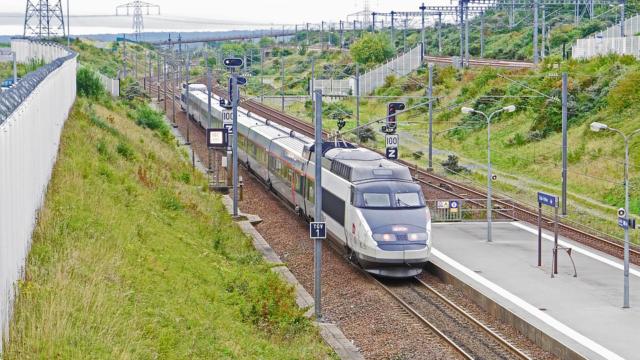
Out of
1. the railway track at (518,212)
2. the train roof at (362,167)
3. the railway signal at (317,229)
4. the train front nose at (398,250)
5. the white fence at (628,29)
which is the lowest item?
the railway track at (518,212)

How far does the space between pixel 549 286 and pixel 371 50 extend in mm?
81575

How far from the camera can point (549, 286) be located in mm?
24625

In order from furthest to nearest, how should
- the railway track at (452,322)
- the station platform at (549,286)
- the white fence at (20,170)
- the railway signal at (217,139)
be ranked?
the railway signal at (217,139)
the station platform at (549,286)
the railway track at (452,322)
the white fence at (20,170)

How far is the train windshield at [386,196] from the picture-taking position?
2597cm

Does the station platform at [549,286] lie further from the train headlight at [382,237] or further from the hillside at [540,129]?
the hillside at [540,129]

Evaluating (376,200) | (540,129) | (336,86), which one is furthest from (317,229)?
(336,86)

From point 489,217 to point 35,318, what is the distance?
21177 mm

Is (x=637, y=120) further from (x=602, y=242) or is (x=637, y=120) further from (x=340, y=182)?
(x=340, y=182)

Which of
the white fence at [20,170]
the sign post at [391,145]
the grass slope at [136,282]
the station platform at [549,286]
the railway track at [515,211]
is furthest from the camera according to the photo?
the sign post at [391,145]

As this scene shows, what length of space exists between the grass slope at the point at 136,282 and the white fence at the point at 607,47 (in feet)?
147

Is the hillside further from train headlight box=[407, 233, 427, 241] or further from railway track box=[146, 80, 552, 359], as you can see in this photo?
railway track box=[146, 80, 552, 359]

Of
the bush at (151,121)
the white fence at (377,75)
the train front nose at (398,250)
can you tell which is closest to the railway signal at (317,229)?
the train front nose at (398,250)

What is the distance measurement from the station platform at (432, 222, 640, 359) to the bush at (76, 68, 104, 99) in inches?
912

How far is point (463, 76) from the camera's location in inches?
3189
